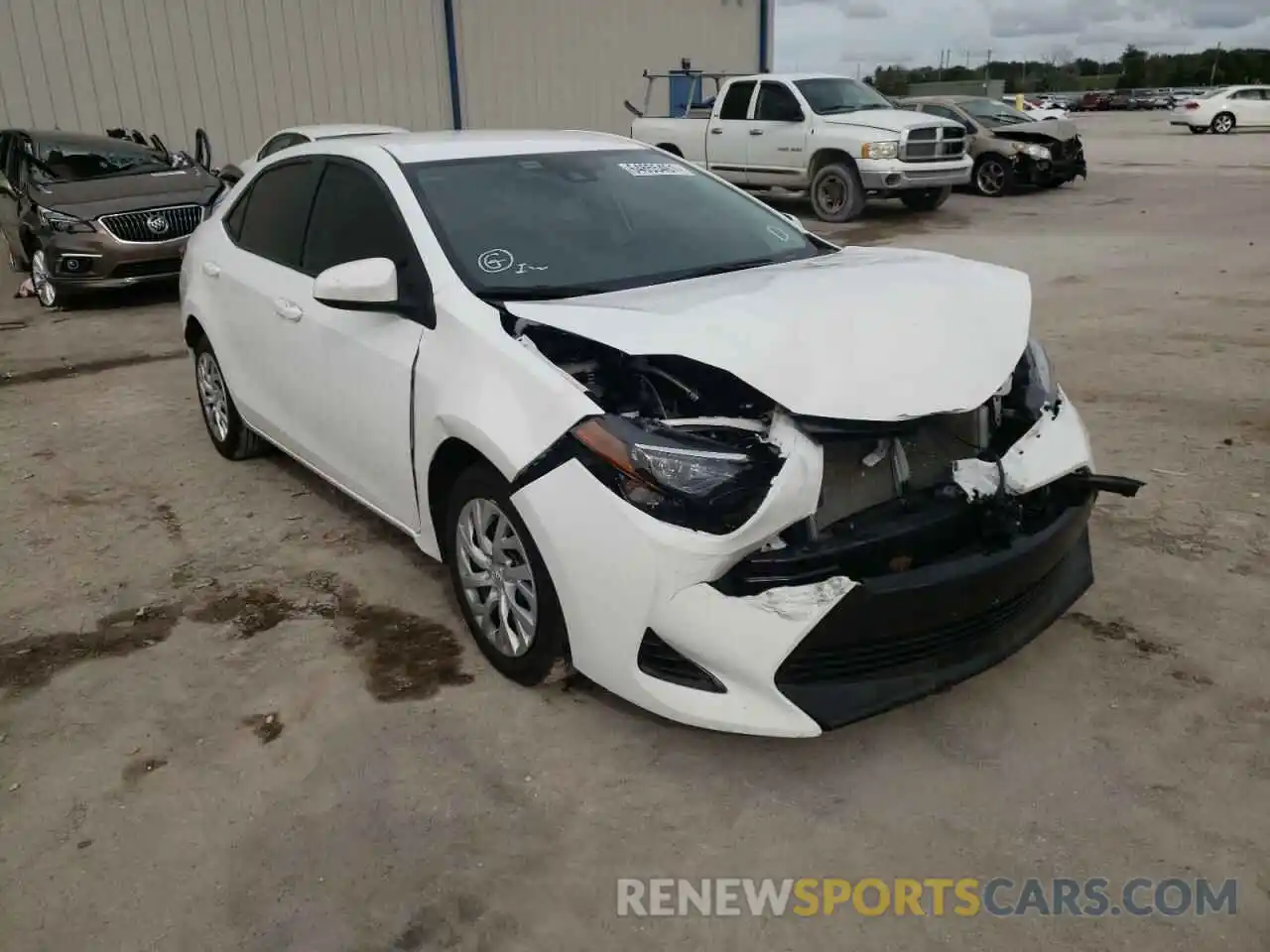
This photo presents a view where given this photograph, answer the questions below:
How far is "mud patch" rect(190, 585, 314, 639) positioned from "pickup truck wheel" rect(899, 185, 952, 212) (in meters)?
13.1

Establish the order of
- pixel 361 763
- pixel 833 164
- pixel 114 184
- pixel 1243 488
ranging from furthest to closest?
pixel 833 164 < pixel 114 184 < pixel 1243 488 < pixel 361 763

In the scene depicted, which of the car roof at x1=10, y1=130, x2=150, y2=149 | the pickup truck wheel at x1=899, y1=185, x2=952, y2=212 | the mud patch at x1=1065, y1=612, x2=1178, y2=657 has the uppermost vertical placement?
the car roof at x1=10, y1=130, x2=150, y2=149

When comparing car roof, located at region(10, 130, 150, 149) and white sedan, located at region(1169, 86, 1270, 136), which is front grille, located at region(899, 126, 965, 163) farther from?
white sedan, located at region(1169, 86, 1270, 136)

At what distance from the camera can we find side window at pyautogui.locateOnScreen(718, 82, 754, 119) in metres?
14.9

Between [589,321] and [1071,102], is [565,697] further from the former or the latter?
[1071,102]

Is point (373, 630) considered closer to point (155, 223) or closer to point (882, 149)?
point (155, 223)

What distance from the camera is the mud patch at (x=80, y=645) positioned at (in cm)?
349

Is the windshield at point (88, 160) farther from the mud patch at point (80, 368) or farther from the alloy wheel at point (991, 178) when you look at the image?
the alloy wheel at point (991, 178)

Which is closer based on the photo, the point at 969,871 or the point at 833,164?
the point at 969,871

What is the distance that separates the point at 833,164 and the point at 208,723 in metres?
12.7

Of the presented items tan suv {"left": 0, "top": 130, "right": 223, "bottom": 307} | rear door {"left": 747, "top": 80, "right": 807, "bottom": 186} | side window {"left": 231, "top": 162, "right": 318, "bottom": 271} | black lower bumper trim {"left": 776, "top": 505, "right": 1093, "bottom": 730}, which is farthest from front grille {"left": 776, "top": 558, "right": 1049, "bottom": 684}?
rear door {"left": 747, "top": 80, "right": 807, "bottom": 186}

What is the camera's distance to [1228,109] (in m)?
31.0

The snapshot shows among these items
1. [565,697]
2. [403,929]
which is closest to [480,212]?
[565,697]

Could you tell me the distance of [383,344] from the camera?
354 centimetres
